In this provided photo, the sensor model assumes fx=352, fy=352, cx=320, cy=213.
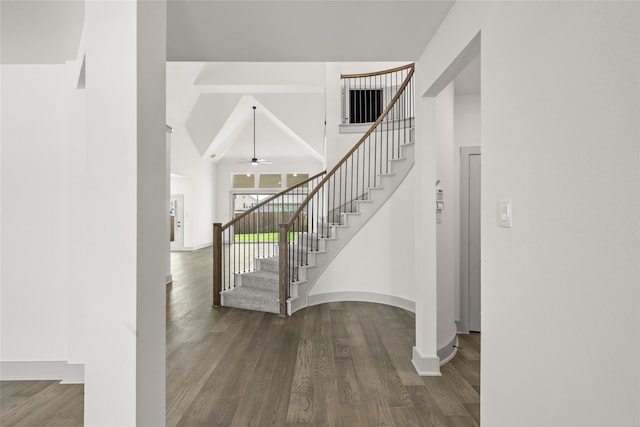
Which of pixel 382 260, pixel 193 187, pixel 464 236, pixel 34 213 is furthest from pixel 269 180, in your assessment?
pixel 34 213

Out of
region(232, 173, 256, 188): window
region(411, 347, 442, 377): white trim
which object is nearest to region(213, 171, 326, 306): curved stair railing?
region(232, 173, 256, 188): window

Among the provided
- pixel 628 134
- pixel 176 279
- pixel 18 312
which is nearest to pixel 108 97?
pixel 628 134

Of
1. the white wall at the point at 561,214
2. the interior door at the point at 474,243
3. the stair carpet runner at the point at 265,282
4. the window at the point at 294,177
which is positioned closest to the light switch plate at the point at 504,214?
the white wall at the point at 561,214

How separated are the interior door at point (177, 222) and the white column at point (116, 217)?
11.0 metres

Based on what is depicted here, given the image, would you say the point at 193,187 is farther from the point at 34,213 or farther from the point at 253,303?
the point at 34,213

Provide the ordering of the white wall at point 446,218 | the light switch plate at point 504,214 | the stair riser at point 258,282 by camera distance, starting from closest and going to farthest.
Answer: the light switch plate at point 504,214
the white wall at point 446,218
the stair riser at point 258,282

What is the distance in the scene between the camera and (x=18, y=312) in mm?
2973

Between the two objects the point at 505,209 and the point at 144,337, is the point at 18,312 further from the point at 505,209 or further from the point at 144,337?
the point at 505,209

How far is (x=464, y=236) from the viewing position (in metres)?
4.10

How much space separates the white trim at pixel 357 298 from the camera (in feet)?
16.7

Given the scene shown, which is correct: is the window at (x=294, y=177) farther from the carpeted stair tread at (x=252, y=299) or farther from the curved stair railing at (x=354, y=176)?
the carpeted stair tread at (x=252, y=299)

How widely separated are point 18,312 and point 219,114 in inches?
311

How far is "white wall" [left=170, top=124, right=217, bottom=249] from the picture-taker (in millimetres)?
10367

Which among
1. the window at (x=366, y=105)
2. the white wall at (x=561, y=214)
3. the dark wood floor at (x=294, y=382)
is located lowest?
the dark wood floor at (x=294, y=382)
